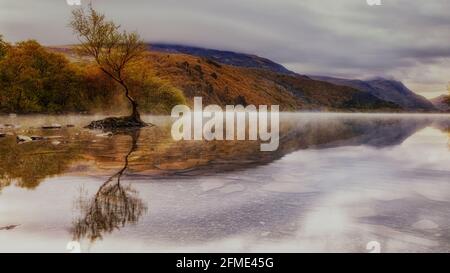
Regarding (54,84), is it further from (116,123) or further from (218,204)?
(218,204)

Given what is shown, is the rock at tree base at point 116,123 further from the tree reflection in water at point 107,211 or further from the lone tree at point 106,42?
the tree reflection in water at point 107,211

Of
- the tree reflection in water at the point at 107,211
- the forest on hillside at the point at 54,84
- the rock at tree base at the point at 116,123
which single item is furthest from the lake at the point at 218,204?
the forest on hillside at the point at 54,84

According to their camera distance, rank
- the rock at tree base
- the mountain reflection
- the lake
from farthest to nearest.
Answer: the rock at tree base → the mountain reflection → the lake

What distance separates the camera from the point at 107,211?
1064 cm

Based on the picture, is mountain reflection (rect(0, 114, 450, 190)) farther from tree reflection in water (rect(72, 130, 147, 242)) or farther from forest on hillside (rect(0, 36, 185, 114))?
forest on hillside (rect(0, 36, 185, 114))

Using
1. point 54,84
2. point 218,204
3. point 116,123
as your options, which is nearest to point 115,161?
point 218,204

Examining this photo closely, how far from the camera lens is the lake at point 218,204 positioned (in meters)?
8.73

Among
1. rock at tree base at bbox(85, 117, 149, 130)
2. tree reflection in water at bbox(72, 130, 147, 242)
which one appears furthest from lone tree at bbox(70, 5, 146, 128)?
tree reflection in water at bbox(72, 130, 147, 242)

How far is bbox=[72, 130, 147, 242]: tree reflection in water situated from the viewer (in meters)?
9.17

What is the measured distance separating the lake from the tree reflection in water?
0.03m

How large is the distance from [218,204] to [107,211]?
2.90 m
